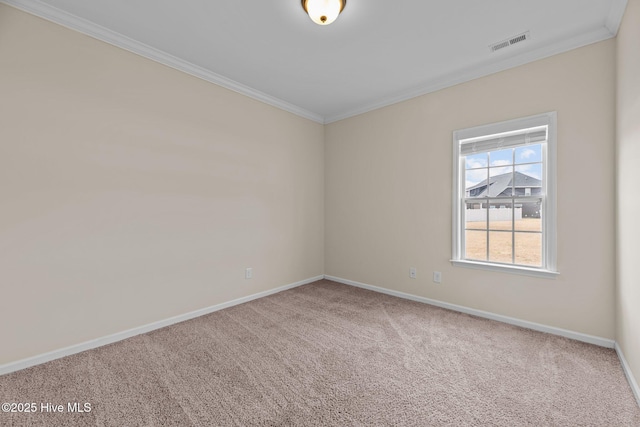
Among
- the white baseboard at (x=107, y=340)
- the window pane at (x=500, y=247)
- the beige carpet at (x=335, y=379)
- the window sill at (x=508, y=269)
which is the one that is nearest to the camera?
the beige carpet at (x=335, y=379)

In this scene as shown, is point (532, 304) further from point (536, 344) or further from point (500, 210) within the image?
point (500, 210)

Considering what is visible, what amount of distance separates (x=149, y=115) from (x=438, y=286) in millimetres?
3659

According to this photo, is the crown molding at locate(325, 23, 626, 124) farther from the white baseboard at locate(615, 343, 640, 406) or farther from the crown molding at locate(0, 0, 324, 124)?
the white baseboard at locate(615, 343, 640, 406)

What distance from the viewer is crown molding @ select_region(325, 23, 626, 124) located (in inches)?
90.5

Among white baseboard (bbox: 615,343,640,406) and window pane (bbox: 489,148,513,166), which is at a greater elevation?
window pane (bbox: 489,148,513,166)

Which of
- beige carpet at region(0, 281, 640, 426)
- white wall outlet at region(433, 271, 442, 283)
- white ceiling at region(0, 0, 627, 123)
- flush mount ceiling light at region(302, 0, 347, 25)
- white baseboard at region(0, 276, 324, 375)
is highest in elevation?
white ceiling at region(0, 0, 627, 123)

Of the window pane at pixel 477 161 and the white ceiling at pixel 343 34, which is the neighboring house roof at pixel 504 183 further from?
the white ceiling at pixel 343 34

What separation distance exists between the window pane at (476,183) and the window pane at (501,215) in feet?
0.58

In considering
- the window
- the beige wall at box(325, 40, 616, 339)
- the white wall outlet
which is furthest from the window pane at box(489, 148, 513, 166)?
the white wall outlet

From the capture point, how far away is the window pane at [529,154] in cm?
266

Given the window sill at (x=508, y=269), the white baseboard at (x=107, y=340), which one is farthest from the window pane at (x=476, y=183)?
the white baseboard at (x=107, y=340)

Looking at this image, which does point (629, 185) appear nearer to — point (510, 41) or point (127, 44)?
point (510, 41)

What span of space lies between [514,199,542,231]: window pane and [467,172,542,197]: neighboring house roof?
18cm

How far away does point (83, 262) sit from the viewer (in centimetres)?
223
